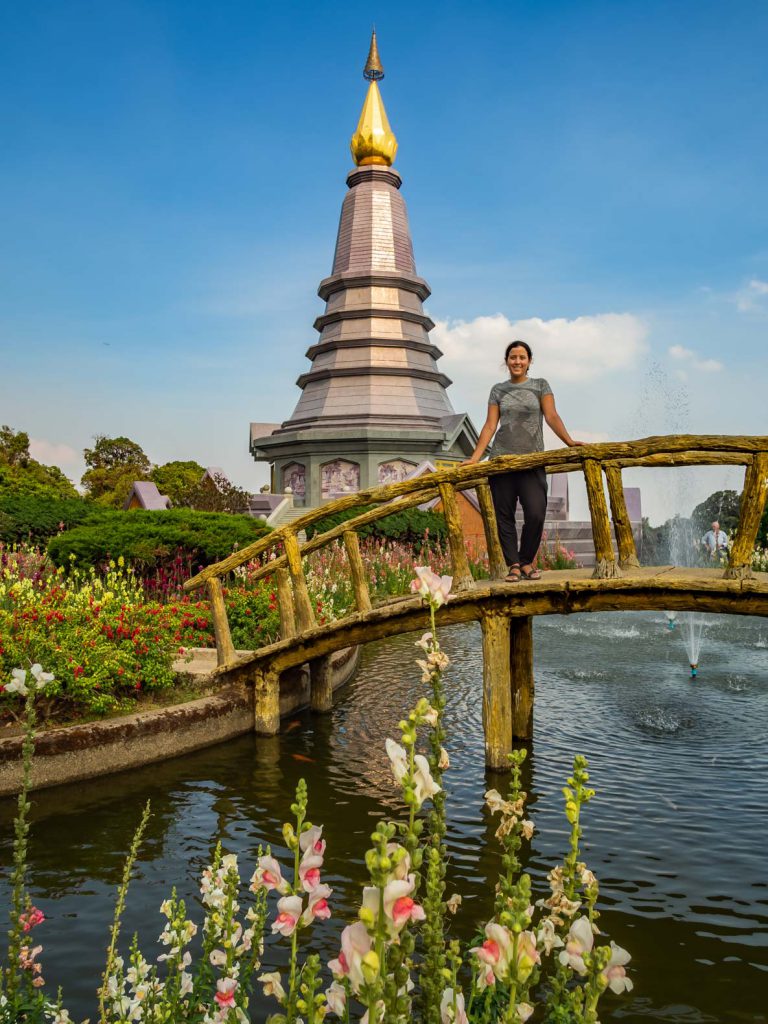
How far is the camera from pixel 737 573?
6602mm

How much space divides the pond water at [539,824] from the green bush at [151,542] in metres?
4.91

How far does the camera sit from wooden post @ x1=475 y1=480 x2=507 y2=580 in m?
8.58

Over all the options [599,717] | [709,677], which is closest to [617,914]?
[599,717]

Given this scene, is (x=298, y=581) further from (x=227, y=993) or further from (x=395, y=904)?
(x=395, y=904)

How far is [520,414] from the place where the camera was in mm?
7867

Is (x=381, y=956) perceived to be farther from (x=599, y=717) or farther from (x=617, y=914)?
(x=599, y=717)

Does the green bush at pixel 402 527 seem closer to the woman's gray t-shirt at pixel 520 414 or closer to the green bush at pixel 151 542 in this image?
the green bush at pixel 151 542

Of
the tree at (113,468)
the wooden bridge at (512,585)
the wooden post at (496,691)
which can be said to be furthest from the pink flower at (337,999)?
the tree at (113,468)

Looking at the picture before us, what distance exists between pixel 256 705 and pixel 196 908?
3.99m

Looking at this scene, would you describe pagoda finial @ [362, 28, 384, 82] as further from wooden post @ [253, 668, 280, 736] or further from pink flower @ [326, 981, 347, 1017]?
pink flower @ [326, 981, 347, 1017]

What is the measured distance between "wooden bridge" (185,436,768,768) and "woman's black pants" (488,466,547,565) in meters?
0.26

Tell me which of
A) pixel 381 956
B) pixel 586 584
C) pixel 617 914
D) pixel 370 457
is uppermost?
pixel 370 457

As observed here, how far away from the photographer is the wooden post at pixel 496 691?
738 centimetres

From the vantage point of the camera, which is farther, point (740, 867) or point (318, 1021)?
point (740, 867)
